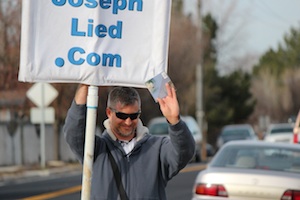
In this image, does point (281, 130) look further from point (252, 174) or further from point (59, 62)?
point (59, 62)

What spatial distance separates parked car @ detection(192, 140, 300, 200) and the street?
648cm

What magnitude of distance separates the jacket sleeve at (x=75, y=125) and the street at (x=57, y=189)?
13.5 meters

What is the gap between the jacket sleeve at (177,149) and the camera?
5742mm

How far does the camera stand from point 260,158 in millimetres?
13086

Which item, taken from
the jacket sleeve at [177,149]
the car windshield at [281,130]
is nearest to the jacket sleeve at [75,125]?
the jacket sleeve at [177,149]

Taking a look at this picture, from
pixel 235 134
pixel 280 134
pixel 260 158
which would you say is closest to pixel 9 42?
pixel 280 134

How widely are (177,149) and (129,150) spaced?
1.10 feet

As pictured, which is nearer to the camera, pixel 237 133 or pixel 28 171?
pixel 28 171

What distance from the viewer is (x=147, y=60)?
606 centimetres

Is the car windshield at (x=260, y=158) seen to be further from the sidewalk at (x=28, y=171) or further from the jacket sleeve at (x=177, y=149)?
the sidewalk at (x=28, y=171)

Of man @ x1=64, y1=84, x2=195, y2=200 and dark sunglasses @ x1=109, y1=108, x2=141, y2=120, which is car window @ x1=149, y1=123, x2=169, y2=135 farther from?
dark sunglasses @ x1=109, y1=108, x2=141, y2=120

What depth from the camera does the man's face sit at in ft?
19.4

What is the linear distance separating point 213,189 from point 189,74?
38982 mm

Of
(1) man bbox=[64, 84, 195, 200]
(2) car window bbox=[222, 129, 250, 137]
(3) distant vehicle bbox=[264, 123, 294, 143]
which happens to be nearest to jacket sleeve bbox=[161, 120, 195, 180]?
(1) man bbox=[64, 84, 195, 200]
